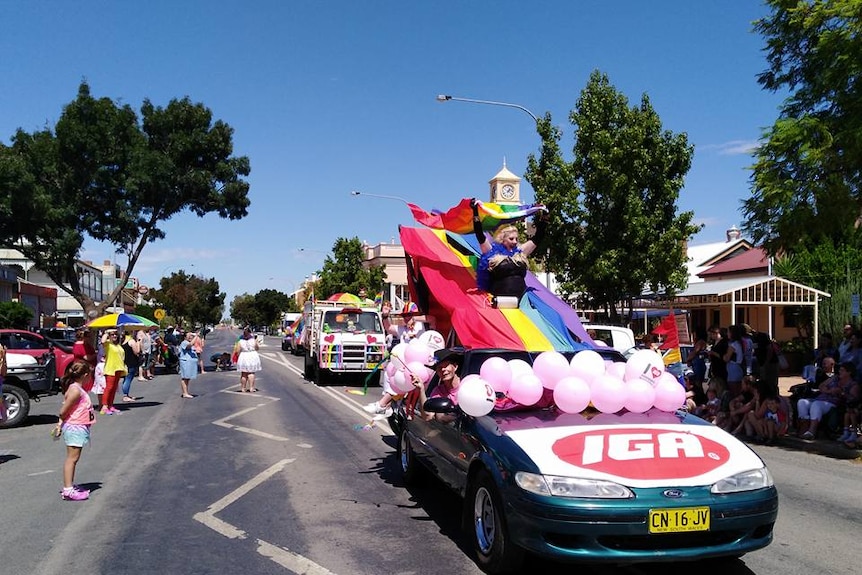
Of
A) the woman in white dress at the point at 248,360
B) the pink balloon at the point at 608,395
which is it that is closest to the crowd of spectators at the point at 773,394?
the pink balloon at the point at 608,395

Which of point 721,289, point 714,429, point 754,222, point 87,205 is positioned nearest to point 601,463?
point 714,429

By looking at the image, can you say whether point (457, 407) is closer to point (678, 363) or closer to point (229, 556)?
point (229, 556)

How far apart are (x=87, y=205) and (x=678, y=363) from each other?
24844 millimetres

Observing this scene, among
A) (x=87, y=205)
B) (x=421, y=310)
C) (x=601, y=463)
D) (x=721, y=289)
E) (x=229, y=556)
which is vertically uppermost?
(x=87, y=205)

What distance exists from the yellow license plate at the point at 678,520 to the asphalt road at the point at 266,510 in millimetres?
933

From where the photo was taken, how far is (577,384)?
5539 millimetres

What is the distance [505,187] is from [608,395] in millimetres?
43367

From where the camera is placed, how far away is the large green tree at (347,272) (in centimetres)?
5419

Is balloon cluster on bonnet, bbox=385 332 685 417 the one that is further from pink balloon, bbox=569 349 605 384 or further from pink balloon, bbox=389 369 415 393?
pink balloon, bbox=389 369 415 393

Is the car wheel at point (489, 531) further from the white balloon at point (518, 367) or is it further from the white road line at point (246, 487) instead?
the white road line at point (246, 487)

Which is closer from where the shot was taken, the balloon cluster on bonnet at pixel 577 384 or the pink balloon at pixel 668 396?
the balloon cluster on bonnet at pixel 577 384

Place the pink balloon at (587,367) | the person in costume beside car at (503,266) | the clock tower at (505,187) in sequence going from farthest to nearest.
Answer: the clock tower at (505,187) → the person in costume beside car at (503,266) → the pink balloon at (587,367)

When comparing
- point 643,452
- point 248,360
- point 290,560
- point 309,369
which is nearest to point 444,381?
point 290,560

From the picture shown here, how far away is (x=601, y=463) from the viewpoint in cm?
456
